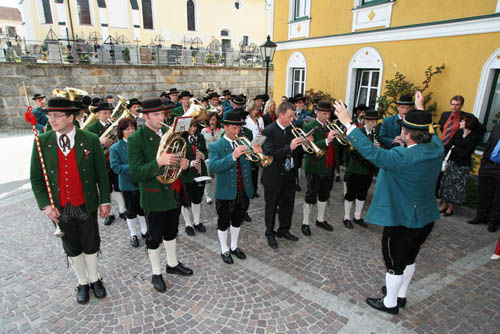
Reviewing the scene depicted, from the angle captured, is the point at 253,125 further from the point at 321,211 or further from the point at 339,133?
the point at 321,211

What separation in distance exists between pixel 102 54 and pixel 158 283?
A: 17246mm

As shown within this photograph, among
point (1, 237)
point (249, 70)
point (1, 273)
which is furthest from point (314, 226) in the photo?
point (249, 70)

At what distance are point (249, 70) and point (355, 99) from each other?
1487 centimetres

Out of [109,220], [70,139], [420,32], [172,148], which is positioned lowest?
[109,220]

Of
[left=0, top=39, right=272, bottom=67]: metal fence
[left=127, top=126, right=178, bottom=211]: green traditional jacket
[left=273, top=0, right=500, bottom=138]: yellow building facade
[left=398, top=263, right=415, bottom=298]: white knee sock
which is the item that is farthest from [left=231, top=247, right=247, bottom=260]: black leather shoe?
[left=0, top=39, right=272, bottom=67]: metal fence

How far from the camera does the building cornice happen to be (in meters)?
7.33

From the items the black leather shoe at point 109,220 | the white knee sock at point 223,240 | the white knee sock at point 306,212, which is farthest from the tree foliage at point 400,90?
the black leather shoe at point 109,220

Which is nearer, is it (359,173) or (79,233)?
(79,233)

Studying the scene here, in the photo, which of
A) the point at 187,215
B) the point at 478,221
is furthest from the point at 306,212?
the point at 478,221

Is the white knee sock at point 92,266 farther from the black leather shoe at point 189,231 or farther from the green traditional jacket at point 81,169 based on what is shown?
the black leather shoe at point 189,231

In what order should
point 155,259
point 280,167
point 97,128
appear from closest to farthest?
1. point 155,259
2. point 280,167
3. point 97,128

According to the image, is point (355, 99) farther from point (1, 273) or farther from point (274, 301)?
point (1, 273)

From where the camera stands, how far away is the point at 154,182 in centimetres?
401

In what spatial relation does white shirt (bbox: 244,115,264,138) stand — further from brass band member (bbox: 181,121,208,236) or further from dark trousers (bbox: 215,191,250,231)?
dark trousers (bbox: 215,191,250,231)
